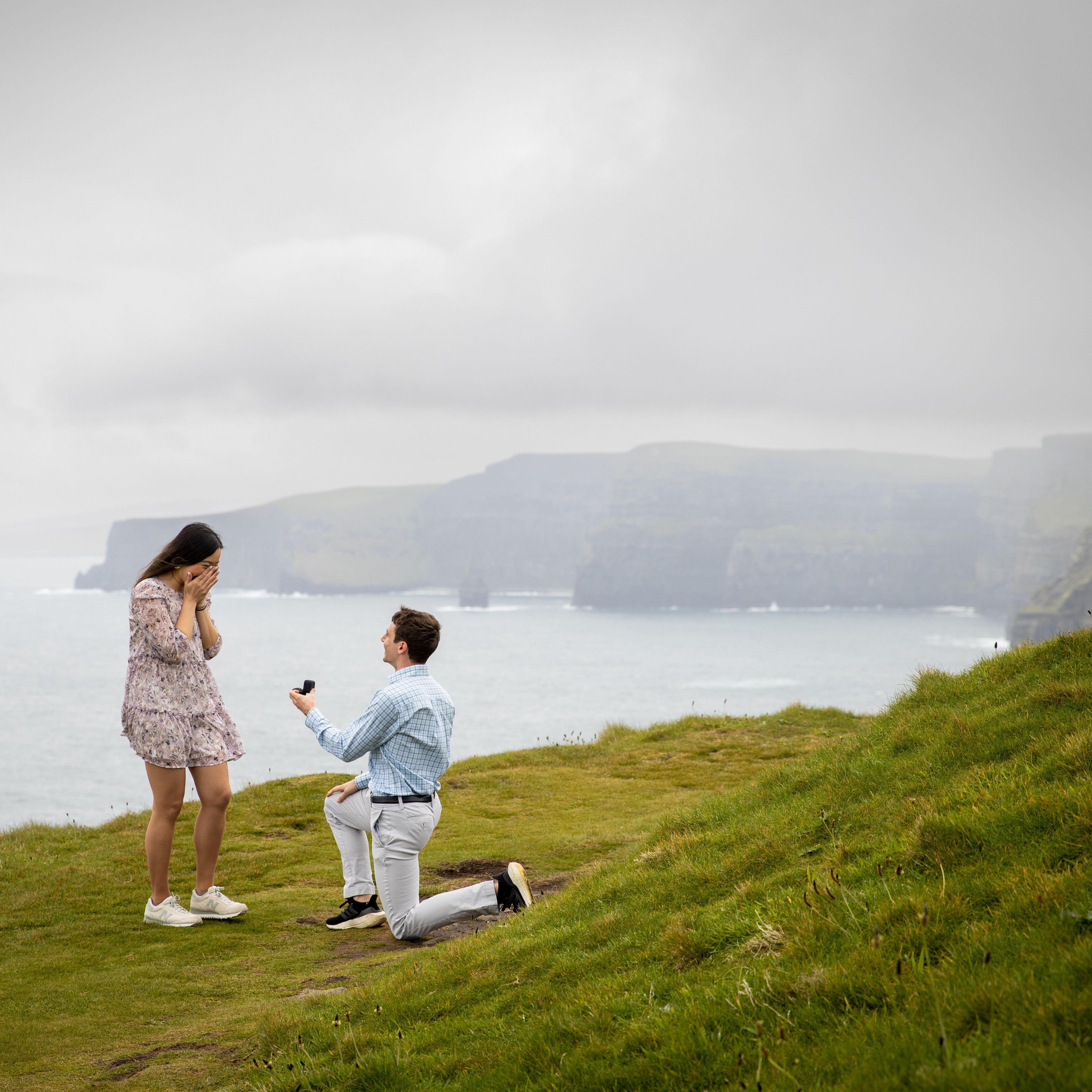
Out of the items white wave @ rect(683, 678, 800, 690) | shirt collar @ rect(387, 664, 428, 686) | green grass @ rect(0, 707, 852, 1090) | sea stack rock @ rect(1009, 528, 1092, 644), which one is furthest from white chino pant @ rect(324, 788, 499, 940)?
sea stack rock @ rect(1009, 528, 1092, 644)

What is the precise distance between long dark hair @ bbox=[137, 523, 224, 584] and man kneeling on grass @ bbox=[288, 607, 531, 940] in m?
1.78

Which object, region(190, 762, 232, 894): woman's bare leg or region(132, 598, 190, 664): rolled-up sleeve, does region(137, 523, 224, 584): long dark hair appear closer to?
region(132, 598, 190, 664): rolled-up sleeve

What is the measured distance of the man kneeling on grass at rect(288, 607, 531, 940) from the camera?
27.1 ft

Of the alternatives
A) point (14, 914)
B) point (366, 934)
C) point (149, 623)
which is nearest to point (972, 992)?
point (366, 934)

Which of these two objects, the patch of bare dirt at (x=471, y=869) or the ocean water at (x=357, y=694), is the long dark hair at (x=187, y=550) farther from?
the ocean water at (x=357, y=694)

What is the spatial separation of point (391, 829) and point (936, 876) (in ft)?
15.7

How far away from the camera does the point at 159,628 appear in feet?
29.1

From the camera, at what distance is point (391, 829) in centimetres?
836

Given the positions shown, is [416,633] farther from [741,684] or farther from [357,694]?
[741,684]

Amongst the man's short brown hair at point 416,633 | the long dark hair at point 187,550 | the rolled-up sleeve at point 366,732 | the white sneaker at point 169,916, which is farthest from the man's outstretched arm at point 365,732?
the white sneaker at point 169,916

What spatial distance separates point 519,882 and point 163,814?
3.56 meters

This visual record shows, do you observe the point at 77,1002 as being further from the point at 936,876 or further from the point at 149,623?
the point at 936,876

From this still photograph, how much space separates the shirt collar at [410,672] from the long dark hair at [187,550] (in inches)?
87.9

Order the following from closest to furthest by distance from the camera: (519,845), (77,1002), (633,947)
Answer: (633,947), (77,1002), (519,845)
